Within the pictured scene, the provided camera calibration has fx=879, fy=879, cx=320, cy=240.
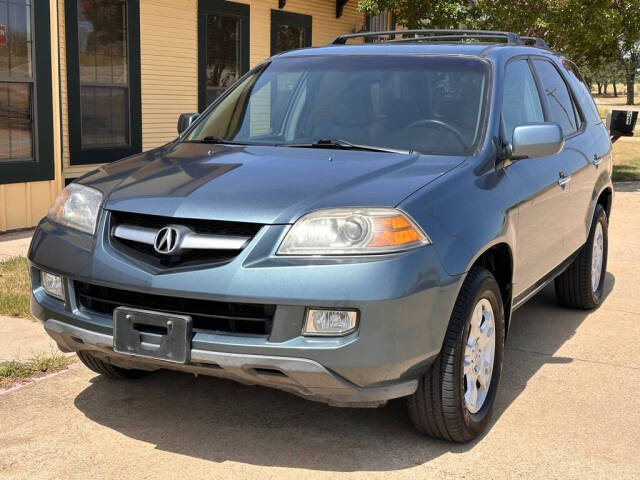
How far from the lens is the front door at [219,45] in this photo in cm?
1240

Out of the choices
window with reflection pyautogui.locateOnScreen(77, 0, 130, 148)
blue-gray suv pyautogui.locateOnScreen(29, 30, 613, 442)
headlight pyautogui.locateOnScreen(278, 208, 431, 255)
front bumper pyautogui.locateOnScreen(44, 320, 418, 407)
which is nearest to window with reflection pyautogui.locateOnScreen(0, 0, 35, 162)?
window with reflection pyautogui.locateOnScreen(77, 0, 130, 148)

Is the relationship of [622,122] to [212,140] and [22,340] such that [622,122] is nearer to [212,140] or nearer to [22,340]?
[212,140]

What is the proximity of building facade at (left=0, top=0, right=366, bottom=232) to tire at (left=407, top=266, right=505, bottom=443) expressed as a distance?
21.1 ft

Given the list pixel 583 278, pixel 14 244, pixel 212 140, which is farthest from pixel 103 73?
pixel 583 278

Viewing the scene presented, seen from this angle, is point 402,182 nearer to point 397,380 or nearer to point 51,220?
point 397,380

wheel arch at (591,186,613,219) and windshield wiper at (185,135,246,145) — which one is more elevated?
windshield wiper at (185,135,246,145)

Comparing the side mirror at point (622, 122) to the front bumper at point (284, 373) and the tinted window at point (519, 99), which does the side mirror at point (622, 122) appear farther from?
the front bumper at point (284, 373)

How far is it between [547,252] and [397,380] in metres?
1.87

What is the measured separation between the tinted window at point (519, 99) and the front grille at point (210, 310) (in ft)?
5.94

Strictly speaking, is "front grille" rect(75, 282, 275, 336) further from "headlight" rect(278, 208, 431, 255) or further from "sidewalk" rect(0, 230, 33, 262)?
"sidewalk" rect(0, 230, 33, 262)

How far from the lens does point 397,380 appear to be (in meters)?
3.50

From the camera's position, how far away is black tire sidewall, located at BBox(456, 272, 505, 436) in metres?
3.74

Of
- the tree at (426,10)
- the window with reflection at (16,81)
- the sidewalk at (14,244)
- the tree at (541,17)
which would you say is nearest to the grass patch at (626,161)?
the tree at (541,17)

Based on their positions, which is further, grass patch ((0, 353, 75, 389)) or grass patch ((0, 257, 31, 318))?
grass patch ((0, 257, 31, 318))
